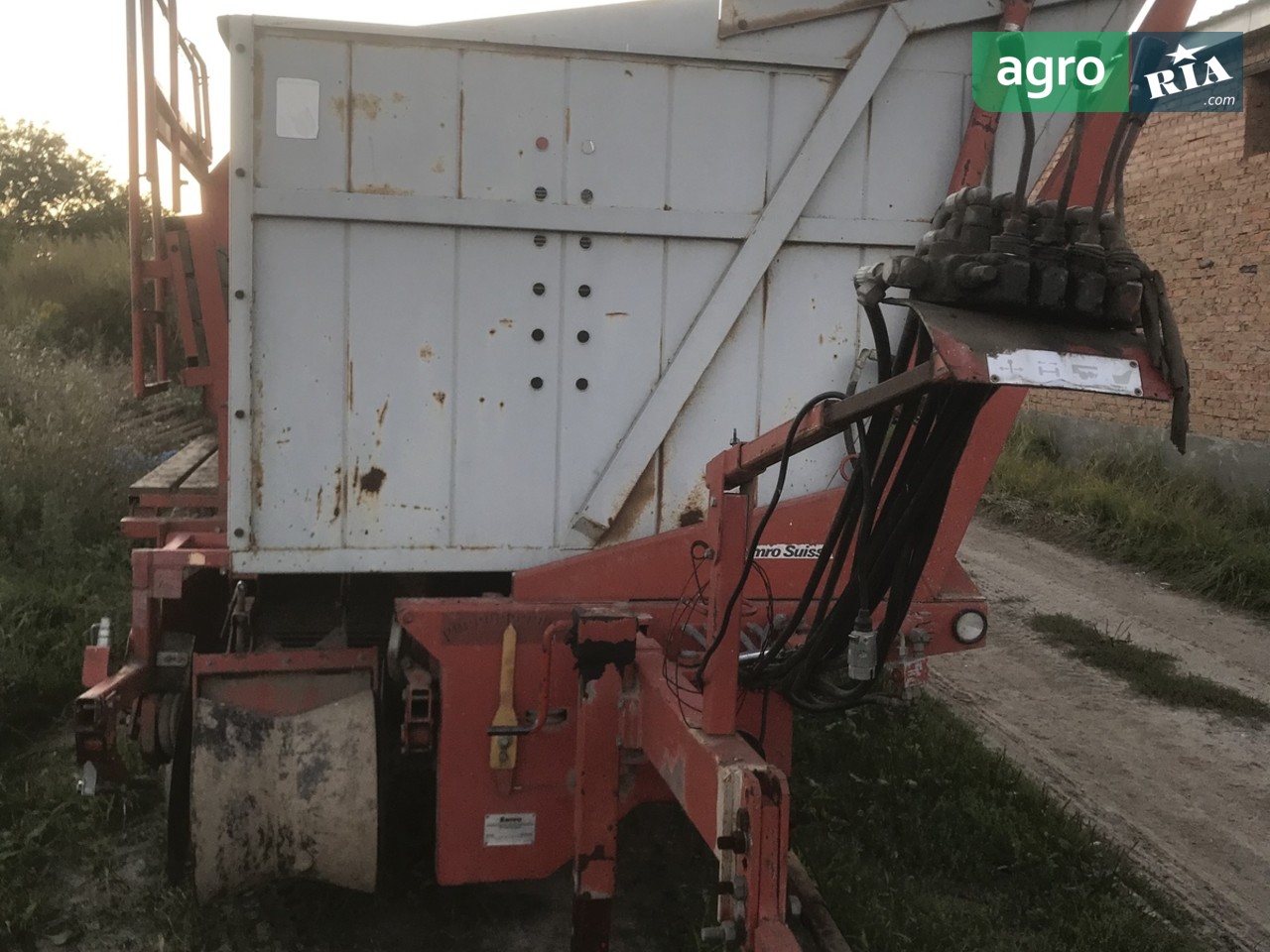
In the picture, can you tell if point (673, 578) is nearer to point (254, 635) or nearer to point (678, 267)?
point (678, 267)

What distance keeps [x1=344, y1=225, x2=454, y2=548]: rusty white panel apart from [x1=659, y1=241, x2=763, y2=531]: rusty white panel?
616 millimetres

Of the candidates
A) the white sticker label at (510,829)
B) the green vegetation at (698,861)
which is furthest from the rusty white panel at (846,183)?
the green vegetation at (698,861)

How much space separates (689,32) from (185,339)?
1.74 m

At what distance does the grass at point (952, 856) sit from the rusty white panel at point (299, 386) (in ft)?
6.50

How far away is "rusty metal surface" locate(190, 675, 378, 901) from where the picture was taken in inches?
120

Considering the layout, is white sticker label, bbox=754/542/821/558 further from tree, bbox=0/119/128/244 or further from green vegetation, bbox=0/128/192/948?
tree, bbox=0/119/128/244

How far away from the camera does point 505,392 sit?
120 inches

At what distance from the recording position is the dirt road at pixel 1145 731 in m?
Result: 4.00

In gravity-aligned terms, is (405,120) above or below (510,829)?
above

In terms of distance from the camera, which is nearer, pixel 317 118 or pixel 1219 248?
pixel 317 118

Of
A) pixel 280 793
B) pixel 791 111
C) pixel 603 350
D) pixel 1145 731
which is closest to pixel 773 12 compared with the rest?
pixel 791 111

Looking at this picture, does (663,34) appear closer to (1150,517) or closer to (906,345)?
(906,345)

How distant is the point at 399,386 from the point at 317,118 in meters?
0.72

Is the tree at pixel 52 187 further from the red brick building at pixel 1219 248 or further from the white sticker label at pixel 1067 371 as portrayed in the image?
the white sticker label at pixel 1067 371
